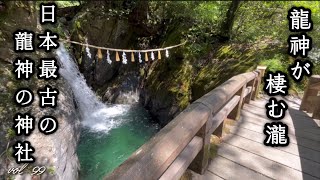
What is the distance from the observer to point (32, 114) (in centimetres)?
477

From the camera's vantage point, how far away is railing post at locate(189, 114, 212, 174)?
213 centimetres

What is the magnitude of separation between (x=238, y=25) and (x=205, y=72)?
10.2 ft

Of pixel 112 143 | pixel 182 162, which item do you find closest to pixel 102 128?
pixel 112 143

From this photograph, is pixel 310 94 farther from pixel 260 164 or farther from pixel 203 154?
pixel 203 154

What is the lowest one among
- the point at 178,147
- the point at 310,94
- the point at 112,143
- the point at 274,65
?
the point at 112,143

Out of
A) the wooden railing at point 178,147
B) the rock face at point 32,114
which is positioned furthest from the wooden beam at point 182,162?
the rock face at point 32,114

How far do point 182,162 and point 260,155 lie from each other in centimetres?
150

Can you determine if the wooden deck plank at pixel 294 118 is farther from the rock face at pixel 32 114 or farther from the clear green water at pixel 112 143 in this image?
the clear green water at pixel 112 143

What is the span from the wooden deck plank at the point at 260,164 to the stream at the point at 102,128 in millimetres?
4331

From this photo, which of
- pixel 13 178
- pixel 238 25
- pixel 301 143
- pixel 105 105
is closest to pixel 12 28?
pixel 13 178

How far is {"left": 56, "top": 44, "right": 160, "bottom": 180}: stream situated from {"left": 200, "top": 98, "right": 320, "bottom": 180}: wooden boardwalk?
14.0 ft

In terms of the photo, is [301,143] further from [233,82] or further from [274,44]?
[274,44]

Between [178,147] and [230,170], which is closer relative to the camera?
[178,147]

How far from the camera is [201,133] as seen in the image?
7.02 feet
